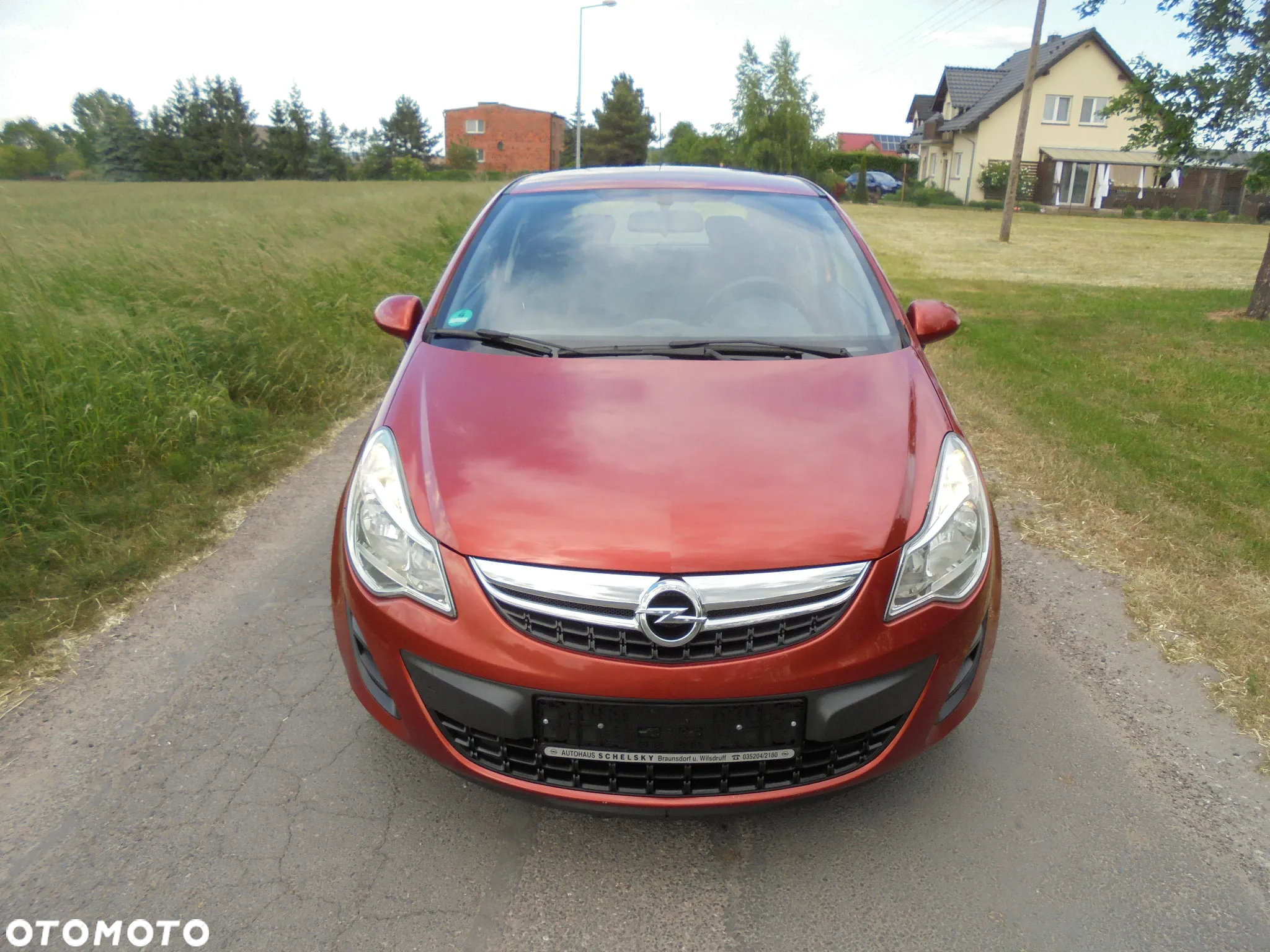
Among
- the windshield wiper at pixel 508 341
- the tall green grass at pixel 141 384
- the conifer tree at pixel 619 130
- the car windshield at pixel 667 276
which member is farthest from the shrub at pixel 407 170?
the windshield wiper at pixel 508 341

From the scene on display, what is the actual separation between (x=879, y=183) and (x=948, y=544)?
53943 millimetres

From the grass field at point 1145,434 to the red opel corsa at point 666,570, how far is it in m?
1.55

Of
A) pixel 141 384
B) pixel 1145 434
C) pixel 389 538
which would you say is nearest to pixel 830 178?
pixel 1145 434

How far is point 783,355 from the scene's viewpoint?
2.80 meters

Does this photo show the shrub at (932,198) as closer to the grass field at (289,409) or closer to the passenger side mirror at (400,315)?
the grass field at (289,409)

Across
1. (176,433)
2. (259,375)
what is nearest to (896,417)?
(176,433)

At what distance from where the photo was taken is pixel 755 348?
9.24 ft

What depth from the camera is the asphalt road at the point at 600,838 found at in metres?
2.02

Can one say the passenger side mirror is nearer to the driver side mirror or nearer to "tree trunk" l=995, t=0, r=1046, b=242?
the driver side mirror

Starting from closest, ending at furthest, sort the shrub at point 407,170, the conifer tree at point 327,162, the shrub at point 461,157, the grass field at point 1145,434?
the grass field at point 1145,434, the conifer tree at point 327,162, the shrub at point 407,170, the shrub at point 461,157

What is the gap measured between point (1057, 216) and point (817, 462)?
135 ft

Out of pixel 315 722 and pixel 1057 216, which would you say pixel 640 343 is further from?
pixel 1057 216

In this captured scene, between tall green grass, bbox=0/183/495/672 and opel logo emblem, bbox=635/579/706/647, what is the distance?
2481mm

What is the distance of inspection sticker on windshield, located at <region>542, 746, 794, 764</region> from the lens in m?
1.97
